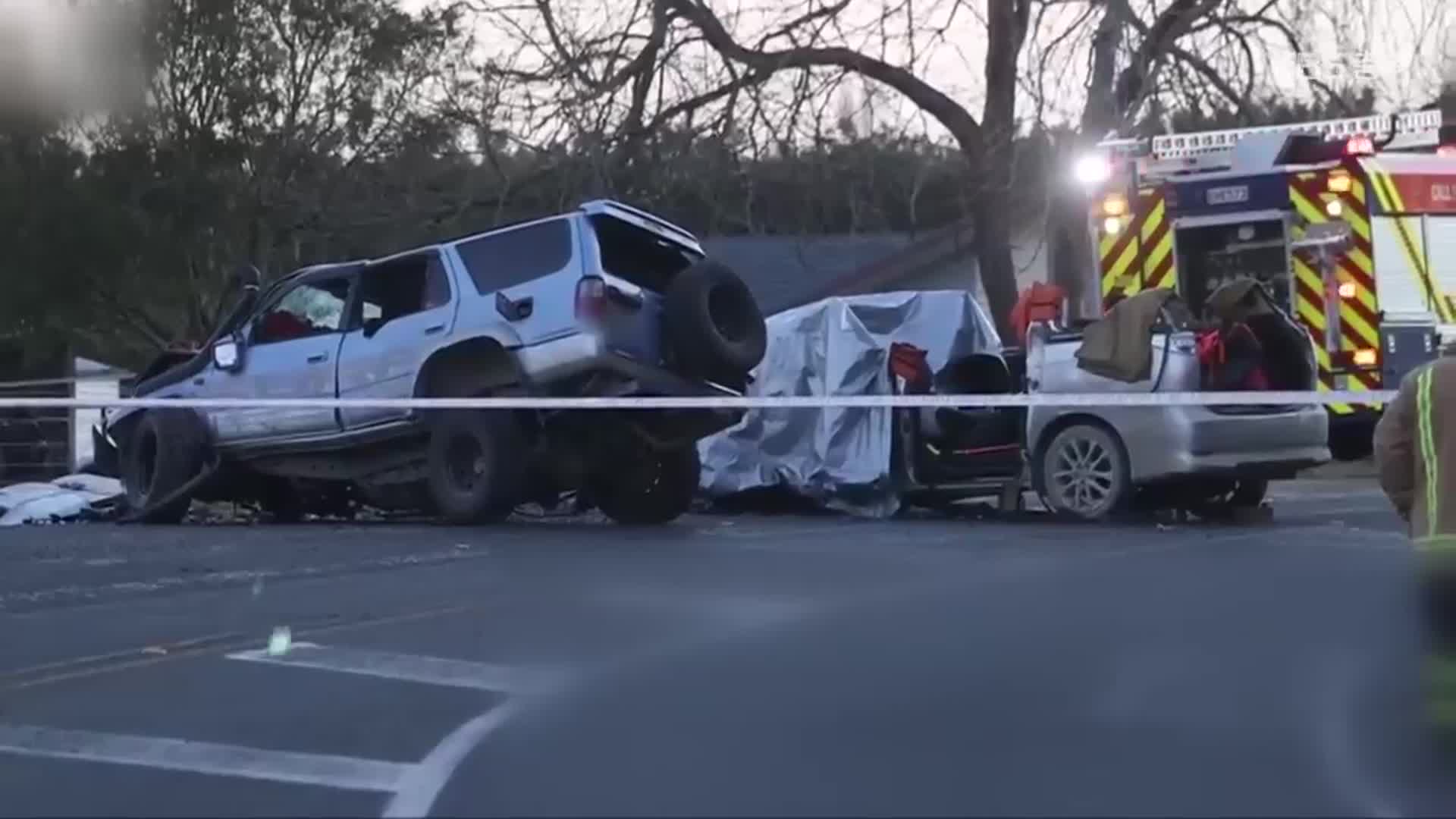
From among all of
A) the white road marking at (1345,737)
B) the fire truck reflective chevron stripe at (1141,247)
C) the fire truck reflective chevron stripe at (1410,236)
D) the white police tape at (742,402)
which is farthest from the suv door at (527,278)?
the fire truck reflective chevron stripe at (1410,236)

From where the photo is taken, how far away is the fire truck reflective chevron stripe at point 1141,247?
16875 millimetres

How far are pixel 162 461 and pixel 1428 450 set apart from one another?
11084 mm

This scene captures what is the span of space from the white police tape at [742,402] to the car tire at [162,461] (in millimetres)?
182

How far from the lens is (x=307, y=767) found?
6.30m

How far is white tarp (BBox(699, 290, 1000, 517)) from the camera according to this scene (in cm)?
1529

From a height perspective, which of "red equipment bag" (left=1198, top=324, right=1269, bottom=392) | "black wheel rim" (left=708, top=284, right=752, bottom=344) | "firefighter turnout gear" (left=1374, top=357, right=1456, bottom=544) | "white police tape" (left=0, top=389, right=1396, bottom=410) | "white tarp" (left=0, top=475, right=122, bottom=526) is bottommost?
"white tarp" (left=0, top=475, right=122, bottom=526)

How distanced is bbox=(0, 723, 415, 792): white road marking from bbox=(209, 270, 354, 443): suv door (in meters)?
7.18

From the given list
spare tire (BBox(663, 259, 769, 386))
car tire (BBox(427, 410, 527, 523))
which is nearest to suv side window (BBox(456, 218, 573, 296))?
spare tire (BBox(663, 259, 769, 386))

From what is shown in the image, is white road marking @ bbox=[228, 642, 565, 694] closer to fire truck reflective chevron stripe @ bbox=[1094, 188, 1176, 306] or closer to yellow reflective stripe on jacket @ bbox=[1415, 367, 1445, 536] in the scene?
yellow reflective stripe on jacket @ bbox=[1415, 367, 1445, 536]

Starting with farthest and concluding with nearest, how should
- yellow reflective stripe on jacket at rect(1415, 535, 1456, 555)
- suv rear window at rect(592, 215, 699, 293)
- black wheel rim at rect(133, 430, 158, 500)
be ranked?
1. black wheel rim at rect(133, 430, 158, 500)
2. suv rear window at rect(592, 215, 699, 293)
3. yellow reflective stripe on jacket at rect(1415, 535, 1456, 555)

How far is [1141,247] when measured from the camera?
668 inches

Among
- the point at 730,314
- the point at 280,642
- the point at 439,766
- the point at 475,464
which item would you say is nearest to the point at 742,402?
the point at 730,314

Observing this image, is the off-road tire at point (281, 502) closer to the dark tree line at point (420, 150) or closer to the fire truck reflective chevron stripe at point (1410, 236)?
the dark tree line at point (420, 150)

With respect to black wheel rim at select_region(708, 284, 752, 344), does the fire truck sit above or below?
above
